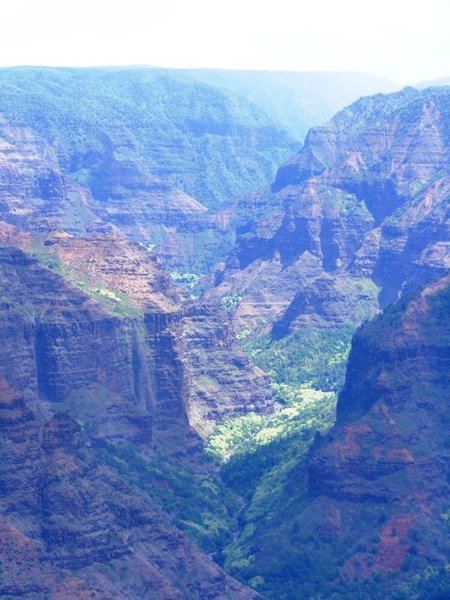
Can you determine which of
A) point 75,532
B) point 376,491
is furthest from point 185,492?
point 75,532

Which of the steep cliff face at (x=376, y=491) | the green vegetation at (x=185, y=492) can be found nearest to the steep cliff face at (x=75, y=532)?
the steep cliff face at (x=376, y=491)

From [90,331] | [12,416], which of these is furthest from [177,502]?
[12,416]

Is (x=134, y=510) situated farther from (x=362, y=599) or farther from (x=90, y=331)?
(x=90, y=331)

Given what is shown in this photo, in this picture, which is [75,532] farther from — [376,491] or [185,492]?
[185,492]

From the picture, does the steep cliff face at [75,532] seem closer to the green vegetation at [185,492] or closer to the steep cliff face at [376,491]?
the steep cliff face at [376,491]

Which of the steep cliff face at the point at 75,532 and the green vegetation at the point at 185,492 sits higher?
the steep cliff face at the point at 75,532
